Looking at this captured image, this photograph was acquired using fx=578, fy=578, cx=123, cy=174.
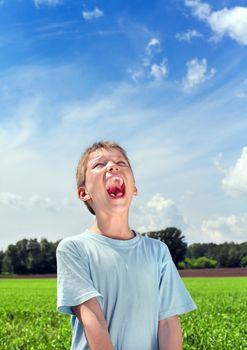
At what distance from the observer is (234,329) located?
36.7 ft

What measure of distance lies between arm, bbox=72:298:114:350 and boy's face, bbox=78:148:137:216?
396 mm

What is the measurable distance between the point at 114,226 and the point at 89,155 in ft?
1.14

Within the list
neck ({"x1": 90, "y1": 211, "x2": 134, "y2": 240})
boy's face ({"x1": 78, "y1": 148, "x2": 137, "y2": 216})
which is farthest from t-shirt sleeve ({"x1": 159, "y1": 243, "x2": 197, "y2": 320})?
boy's face ({"x1": 78, "y1": 148, "x2": 137, "y2": 216})

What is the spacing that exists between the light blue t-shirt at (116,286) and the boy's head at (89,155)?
23cm

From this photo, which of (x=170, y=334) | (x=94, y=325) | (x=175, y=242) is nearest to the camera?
(x=94, y=325)

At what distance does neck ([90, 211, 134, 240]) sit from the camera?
2418 millimetres

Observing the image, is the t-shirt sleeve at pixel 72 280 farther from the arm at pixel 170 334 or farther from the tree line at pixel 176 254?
the tree line at pixel 176 254

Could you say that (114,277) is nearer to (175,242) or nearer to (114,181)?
(114,181)

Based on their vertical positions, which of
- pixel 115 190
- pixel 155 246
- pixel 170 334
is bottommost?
pixel 170 334

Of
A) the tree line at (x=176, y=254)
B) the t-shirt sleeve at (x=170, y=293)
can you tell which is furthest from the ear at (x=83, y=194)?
the tree line at (x=176, y=254)

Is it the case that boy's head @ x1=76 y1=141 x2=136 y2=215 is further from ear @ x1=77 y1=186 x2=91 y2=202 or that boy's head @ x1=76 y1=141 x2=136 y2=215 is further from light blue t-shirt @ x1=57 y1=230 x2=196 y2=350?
light blue t-shirt @ x1=57 y1=230 x2=196 y2=350

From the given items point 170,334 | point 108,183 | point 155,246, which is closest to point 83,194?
point 108,183

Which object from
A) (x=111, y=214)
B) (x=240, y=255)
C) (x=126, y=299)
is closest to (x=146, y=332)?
(x=126, y=299)

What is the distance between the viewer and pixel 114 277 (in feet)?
7.57
